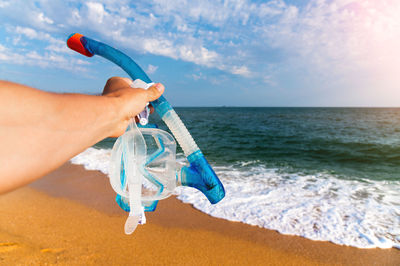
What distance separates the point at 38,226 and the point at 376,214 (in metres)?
5.31

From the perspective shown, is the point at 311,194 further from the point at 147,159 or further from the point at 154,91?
the point at 154,91

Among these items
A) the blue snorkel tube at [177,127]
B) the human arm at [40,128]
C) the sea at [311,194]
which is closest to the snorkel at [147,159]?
the blue snorkel tube at [177,127]

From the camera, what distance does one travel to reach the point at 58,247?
2900 mm

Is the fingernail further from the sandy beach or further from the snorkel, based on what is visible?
the sandy beach

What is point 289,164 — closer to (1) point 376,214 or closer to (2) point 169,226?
(1) point 376,214

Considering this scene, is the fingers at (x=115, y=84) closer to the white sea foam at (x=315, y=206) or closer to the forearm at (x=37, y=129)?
the forearm at (x=37, y=129)

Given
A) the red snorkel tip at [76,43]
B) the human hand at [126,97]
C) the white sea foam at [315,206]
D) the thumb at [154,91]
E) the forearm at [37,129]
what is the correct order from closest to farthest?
the forearm at [37,129]
the human hand at [126,97]
the thumb at [154,91]
the red snorkel tip at [76,43]
the white sea foam at [315,206]

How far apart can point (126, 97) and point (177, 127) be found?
348mm

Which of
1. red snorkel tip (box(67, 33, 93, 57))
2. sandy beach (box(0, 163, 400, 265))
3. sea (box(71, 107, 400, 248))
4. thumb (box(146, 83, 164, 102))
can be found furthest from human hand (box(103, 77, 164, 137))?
sea (box(71, 107, 400, 248))

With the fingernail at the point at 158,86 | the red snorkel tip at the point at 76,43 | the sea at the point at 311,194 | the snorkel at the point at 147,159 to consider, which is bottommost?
the sea at the point at 311,194

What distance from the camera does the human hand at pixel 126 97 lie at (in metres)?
1.06

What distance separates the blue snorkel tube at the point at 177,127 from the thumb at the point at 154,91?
76mm

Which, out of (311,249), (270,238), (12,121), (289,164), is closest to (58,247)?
(270,238)

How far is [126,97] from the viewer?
3.57 feet
